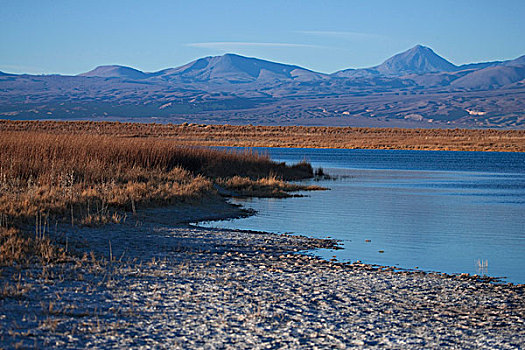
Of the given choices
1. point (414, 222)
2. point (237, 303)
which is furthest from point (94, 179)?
point (237, 303)

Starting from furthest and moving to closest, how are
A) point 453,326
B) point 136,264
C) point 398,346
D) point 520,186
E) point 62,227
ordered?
point 520,186 < point 62,227 < point 136,264 < point 453,326 < point 398,346

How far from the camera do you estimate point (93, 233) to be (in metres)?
12.8

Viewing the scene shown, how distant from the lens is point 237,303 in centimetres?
840

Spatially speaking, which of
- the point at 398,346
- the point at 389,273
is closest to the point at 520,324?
→ the point at 398,346

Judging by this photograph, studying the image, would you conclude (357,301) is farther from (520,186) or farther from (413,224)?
(520,186)

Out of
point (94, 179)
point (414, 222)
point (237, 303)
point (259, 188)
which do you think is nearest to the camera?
point (237, 303)

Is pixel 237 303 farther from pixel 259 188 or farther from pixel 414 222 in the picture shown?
pixel 259 188

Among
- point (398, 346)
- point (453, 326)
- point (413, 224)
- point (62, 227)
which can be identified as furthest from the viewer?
point (413, 224)

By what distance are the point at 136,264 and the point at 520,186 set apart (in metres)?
25.7

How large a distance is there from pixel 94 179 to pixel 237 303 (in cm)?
1339

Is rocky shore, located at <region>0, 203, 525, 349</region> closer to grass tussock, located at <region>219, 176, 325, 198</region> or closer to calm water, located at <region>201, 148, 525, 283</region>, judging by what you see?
calm water, located at <region>201, 148, 525, 283</region>

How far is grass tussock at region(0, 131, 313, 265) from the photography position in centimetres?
1275

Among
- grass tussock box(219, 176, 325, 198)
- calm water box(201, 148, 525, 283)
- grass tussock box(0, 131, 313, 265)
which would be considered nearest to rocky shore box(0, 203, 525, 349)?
grass tussock box(0, 131, 313, 265)

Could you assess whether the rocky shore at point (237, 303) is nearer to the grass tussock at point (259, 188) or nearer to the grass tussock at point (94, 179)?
the grass tussock at point (94, 179)
